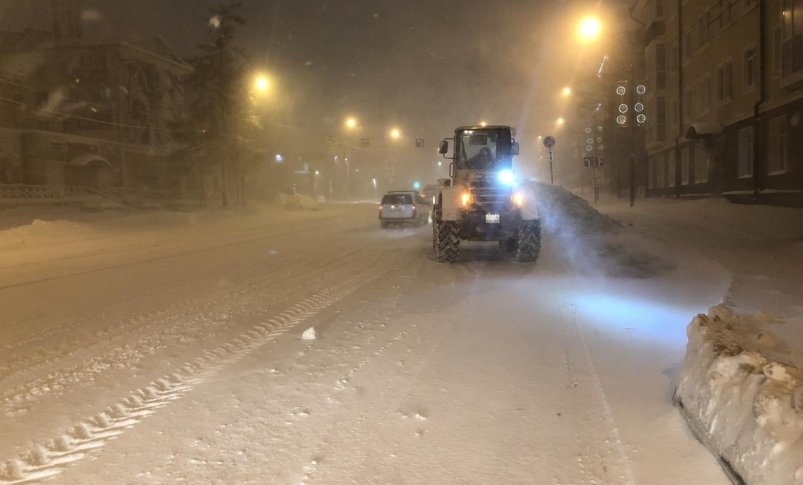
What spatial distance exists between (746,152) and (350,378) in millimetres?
26626

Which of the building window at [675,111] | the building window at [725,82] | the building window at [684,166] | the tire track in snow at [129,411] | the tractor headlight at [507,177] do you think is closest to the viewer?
the tire track in snow at [129,411]

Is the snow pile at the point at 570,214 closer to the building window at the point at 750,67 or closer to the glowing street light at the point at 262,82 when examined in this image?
the building window at the point at 750,67

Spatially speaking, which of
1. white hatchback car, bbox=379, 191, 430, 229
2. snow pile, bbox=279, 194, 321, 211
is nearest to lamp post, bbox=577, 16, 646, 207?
white hatchback car, bbox=379, 191, 430, 229

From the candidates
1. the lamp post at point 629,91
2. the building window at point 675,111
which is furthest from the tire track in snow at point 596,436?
the building window at point 675,111

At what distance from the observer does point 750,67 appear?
86.1 ft

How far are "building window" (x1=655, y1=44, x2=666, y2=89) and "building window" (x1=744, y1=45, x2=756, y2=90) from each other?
51.7ft

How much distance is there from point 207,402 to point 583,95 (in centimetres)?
5639

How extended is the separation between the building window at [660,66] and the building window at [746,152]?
51.7ft

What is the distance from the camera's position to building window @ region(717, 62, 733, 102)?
28.3 meters

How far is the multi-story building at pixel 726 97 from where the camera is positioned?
72.8 feet

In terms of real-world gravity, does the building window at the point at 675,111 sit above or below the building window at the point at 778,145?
above

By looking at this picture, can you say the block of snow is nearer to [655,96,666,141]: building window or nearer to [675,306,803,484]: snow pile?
[675,306,803,484]: snow pile

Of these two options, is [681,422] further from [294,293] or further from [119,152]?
[119,152]

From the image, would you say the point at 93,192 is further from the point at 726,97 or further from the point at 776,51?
the point at 776,51
